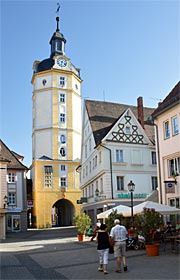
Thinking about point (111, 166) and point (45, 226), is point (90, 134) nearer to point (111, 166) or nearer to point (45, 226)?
point (111, 166)

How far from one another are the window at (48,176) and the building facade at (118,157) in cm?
1674

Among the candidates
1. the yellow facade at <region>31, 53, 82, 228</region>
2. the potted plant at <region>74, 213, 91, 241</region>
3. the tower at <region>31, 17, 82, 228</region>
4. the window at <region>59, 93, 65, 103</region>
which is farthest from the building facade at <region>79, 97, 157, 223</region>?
the window at <region>59, 93, 65, 103</region>

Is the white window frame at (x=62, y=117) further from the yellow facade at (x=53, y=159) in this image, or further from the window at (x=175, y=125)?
the window at (x=175, y=125)

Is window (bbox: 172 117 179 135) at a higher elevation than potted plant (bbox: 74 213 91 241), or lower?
higher

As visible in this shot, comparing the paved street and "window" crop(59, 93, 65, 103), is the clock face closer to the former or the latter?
"window" crop(59, 93, 65, 103)

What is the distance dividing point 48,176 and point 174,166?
3693 cm

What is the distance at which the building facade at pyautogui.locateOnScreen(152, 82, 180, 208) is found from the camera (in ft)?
76.2

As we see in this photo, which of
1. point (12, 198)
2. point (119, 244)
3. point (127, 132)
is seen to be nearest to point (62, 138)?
point (12, 198)

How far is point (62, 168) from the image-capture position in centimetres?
6012

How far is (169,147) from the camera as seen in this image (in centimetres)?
2416

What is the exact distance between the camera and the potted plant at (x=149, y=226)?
51.6ft

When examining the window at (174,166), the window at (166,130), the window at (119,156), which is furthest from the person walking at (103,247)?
the window at (119,156)

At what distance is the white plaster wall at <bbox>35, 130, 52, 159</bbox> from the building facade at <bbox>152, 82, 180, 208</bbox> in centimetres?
3549

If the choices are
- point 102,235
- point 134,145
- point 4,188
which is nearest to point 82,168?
point 134,145
